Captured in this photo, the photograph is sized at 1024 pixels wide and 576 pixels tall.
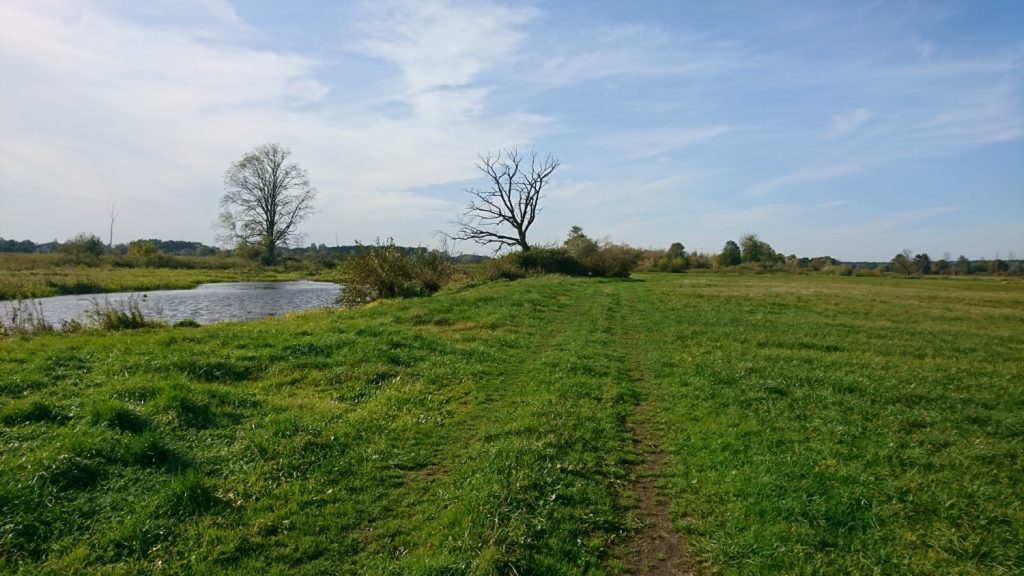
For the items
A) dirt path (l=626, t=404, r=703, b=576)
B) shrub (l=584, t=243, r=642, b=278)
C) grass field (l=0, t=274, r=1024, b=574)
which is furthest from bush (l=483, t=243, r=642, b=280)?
dirt path (l=626, t=404, r=703, b=576)

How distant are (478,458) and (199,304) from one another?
2687 cm

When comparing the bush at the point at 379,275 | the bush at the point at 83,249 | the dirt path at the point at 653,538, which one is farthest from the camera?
the bush at the point at 83,249

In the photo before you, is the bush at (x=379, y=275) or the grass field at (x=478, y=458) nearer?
the grass field at (x=478, y=458)

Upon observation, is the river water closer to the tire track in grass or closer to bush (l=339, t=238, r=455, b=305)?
bush (l=339, t=238, r=455, b=305)

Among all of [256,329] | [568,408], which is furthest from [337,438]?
[256,329]

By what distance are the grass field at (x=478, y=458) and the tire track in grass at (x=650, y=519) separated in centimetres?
11

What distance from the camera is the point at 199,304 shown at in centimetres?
2764

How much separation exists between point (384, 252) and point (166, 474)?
73.9 feet

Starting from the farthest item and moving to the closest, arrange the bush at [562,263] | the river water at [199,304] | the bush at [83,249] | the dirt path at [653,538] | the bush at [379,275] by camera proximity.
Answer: the bush at [83,249] → the bush at [562,263] → the bush at [379,275] → the river water at [199,304] → the dirt path at [653,538]

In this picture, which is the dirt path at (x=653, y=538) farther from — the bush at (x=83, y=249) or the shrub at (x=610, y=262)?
the bush at (x=83, y=249)

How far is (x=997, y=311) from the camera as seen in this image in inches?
1022

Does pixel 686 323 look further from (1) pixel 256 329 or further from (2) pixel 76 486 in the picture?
(2) pixel 76 486

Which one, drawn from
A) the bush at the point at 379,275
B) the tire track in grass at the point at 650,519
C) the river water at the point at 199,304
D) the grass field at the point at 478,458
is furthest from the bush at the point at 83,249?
the tire track in grass at the point at 650,519

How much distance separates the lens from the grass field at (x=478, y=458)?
454cm
